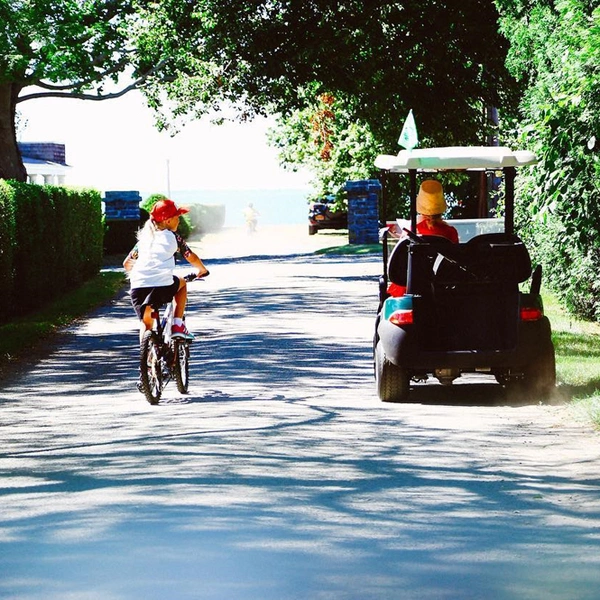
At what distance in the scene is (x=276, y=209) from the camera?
326 feet

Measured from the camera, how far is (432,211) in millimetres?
11383

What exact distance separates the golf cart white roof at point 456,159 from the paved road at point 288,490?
2.04m

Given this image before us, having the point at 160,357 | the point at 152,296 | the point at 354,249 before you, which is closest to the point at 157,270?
the point at 152,296

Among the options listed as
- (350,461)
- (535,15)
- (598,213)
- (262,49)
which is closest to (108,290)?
(262,49)

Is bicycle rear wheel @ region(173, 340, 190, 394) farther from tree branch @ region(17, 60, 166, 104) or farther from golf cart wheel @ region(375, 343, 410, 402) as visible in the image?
tree branch @ region(17, 60, 166, 104)

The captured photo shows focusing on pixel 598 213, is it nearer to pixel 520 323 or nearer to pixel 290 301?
pixel 520 323

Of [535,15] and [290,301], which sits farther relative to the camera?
[290,301]

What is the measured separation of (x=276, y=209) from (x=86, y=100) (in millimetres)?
59194

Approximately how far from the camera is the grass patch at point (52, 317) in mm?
15984

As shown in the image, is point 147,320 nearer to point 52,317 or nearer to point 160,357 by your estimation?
point 160,357

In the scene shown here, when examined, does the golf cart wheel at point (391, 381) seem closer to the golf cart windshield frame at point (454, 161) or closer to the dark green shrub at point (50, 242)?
the golf cart windshield frame at point (454, 161)

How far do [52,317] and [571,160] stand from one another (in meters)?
9.18

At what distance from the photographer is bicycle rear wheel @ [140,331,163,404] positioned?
11211mm

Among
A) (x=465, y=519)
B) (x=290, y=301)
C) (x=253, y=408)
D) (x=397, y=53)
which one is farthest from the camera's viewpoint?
(x=397, y=53)
